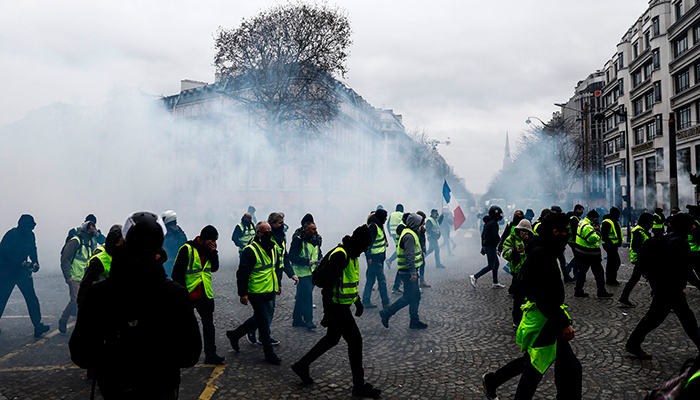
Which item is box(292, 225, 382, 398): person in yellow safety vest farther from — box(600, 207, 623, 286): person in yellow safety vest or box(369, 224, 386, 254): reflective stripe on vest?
box(600, 207, 623, 286): person in yellow safety vest

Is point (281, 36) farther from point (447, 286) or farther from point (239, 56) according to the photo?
point (447, 286)

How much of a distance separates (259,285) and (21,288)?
3.66 m

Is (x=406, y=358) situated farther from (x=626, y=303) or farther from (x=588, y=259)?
(x=588, y=259)

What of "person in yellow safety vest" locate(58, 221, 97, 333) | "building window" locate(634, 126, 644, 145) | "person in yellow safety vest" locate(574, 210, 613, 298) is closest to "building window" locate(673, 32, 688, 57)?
"building window" locate(634, 126, 644, 145)

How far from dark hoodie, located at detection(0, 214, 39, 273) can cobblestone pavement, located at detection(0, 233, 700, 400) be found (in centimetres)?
96

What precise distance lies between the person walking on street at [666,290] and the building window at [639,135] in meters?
41.8

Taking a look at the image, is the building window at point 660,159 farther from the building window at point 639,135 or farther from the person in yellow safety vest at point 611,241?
the person in yellow safety vest at point 611,241

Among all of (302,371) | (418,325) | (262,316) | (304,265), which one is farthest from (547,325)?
(304,265)

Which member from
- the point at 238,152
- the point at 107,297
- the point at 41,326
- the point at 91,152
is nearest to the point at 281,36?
the point at 238,152

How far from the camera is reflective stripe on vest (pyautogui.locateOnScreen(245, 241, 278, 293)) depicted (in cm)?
480

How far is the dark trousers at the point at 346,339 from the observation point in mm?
3869

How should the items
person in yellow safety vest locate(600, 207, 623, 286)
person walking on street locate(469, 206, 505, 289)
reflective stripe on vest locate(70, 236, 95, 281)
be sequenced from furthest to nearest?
person walking on street locate(469, 206, 505, 289) < person in yellow safety vest locate(600, 207, 623, 286) < reflective stripe on vest locate(70, 236, 95, 281)

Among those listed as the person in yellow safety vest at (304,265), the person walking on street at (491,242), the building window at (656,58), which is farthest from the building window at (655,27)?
the person in yellow safety vest at (304,265)

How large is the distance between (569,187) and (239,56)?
3562cm
